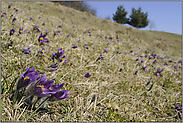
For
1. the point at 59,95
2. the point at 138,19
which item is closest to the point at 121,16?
the point at 138,19

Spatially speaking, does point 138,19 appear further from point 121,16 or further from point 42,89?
point 42,89

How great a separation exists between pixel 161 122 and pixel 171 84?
1.90 m

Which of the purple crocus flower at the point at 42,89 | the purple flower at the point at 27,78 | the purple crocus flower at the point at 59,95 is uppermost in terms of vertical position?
the purple flower at the point at 27,78

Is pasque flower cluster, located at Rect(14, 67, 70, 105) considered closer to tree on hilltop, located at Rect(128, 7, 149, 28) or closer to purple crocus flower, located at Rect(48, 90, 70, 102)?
purple crocus flower, located at Rect(48, 90, 70, 102)

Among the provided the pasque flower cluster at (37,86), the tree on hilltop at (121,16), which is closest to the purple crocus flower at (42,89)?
the pasque flower cluster at (37,86)

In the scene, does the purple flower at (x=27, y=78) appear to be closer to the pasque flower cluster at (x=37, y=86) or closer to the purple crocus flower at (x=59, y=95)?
the pasque flower cluster at (x=37, y=86)

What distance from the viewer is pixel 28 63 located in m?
2.52

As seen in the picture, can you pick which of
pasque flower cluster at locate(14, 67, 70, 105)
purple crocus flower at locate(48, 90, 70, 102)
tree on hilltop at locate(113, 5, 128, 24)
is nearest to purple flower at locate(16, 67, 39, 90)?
pasque flower cluster at locate(14, 67, 70, 105)

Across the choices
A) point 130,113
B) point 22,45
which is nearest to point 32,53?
point 22,45

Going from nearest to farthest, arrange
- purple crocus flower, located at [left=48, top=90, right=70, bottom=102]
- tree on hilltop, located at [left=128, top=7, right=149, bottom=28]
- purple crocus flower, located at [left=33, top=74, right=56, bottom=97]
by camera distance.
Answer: purple crocus flower, located at [left=33, top=74, right=56, bottom=97] < purple crocus flower, located at [left=48, top=90, right=70, bottom=102] < tree on hilltop, located at [left=128, top=7, right=149, bottom=28]

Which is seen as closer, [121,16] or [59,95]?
[59,95]

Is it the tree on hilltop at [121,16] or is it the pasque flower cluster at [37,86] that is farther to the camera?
the tree on hilltop at [121,16]

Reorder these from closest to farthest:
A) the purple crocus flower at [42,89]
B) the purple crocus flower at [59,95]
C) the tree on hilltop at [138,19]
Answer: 1. the purple crocus flower at [42,89]
2. the purple crocus flower at [59,95]
3. the tree on hilltop at [138,19]

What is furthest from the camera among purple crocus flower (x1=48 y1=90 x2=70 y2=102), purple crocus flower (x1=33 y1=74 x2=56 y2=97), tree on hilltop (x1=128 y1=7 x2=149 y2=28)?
tree on hilltop (x1=128 y1=7 x2=149 y2=28)
